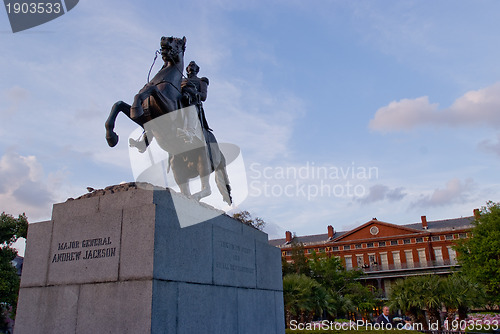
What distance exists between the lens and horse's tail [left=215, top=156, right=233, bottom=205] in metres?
8.65

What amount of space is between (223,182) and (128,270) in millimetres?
3833

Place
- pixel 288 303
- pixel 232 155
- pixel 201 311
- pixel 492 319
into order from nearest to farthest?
pixel 201 311 → pixel 232 155 → pixel 492 319 → pixel 288 303

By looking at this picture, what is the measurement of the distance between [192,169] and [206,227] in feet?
5.35

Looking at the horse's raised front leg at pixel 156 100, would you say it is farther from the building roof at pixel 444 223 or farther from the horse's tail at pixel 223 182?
the building roof at pixel 444 223

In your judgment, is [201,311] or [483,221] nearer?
[201,311]

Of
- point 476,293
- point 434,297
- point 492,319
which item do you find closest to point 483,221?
point 476,293

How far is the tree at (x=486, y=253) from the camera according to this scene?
118ft

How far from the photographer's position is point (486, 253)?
37031mm

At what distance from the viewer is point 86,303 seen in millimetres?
5277

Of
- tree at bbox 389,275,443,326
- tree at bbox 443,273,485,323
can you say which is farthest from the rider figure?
tree at bbox 443,273,485,323

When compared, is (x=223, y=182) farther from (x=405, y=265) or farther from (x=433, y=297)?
(x=405, y=265)

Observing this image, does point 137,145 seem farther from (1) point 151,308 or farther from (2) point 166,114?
(1) point 151,308

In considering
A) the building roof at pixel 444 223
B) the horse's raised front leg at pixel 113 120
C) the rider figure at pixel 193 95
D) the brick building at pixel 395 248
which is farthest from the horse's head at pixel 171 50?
the building roof at pixel 444 223

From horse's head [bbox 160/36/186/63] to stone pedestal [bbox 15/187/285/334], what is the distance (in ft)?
9.69
